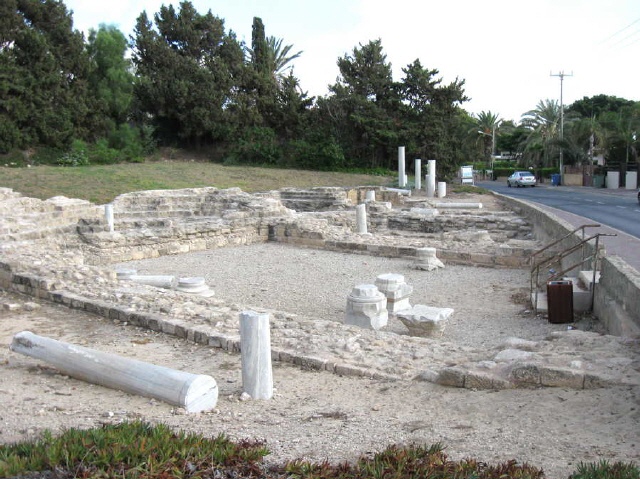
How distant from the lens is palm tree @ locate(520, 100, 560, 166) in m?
48.8

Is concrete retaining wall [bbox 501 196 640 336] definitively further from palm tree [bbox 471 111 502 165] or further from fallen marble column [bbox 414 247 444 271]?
palm tree [bbox 471 111 502 165]

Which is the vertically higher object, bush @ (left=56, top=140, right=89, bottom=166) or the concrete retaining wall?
bush @ (left=56, top=140, right=89, bottom=166)

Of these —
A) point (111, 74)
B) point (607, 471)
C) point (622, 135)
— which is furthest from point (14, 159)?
point (622, 135)

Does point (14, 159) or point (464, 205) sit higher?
point (14, 159)

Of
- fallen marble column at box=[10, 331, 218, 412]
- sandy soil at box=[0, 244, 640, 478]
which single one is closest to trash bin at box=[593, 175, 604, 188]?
sandy soil at box=[0, 244, 640, 478]

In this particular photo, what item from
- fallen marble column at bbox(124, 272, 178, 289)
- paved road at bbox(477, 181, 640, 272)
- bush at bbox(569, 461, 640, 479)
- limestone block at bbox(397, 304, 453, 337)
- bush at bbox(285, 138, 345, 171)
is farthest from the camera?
bush at bbox(285, 138, 345, 171)

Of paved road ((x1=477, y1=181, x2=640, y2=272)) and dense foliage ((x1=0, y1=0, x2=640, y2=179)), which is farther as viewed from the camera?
dense foliage ((x1=0, y1=0, x2=640, y2=179))

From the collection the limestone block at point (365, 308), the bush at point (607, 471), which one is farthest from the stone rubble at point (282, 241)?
the bush at point (607, 471)

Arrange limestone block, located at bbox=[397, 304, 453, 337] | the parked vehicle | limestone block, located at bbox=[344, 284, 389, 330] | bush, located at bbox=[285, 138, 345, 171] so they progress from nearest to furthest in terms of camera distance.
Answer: limestone block, located at bbox=[397, 304, 453, 337]
limestone block, located at bbox=[344, 284, 389, 330]
bush, located at bbox=[285, 138, 345, 171]
the parked vehicle

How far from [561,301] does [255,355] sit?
5200 millimetres

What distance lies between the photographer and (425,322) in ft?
24.8

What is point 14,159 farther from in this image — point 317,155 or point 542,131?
point 542,131

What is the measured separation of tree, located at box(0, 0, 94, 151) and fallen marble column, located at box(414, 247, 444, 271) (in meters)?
23.6

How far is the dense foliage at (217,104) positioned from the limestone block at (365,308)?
25196mm
